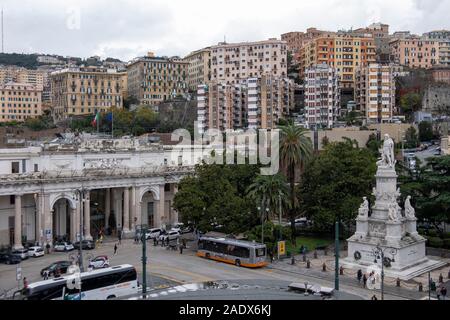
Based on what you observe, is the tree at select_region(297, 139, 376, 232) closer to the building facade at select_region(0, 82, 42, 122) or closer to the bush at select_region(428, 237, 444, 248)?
the bush at select_region(428, 237, 444, 248)

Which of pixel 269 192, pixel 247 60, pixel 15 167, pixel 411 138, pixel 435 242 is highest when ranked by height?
pixel 247 60

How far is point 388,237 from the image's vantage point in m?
44.1

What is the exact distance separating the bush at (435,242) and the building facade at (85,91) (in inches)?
4887

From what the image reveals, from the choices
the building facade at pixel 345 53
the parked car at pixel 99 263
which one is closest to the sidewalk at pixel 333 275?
the parked car at pixel 99 263

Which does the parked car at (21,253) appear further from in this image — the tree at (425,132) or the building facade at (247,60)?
the building facade at (247,60)

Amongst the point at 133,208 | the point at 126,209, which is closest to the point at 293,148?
the point at 133,208

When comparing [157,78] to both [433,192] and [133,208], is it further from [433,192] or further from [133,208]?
[433,192]

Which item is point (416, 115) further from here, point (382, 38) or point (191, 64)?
point (191, 64)

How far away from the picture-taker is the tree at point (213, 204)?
2047 inches

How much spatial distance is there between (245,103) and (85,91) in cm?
5345

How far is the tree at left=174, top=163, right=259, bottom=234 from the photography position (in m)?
52.0

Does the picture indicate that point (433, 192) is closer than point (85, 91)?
Yes

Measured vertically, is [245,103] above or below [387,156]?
above
